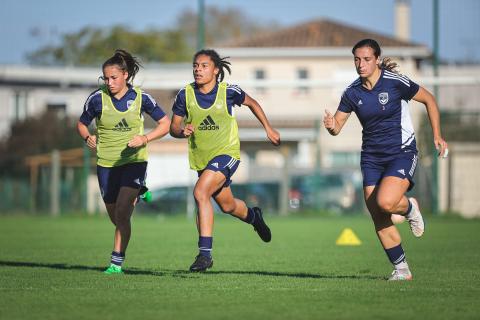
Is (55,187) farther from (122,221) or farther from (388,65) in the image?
(388,65)

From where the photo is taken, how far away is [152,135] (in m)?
10.4

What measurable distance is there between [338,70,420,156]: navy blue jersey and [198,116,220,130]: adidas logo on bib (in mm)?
1454

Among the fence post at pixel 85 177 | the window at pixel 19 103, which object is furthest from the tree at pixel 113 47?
the fence post at pixel 85 177

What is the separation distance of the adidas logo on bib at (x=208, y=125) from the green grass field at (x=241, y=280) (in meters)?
1.42

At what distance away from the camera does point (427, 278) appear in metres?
9.64

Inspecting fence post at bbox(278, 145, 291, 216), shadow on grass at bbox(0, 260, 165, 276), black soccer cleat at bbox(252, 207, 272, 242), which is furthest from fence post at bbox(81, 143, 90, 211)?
black soccer cleat at bbox(252, 207, 272, 242)

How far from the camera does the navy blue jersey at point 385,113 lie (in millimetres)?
9289

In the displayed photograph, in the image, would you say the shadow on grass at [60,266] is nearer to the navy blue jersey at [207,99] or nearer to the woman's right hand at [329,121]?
the navy blue jersey at [207,99]

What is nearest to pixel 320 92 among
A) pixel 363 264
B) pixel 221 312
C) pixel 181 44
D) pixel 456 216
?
pixel 456 216

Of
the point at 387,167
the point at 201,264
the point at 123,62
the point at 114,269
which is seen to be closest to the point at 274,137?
the point at 387,167

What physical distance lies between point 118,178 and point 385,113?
2905 mm

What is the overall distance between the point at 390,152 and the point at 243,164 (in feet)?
81.6

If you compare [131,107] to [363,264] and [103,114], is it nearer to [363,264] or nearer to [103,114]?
[103,114]

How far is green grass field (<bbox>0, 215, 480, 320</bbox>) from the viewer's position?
23.6ft
